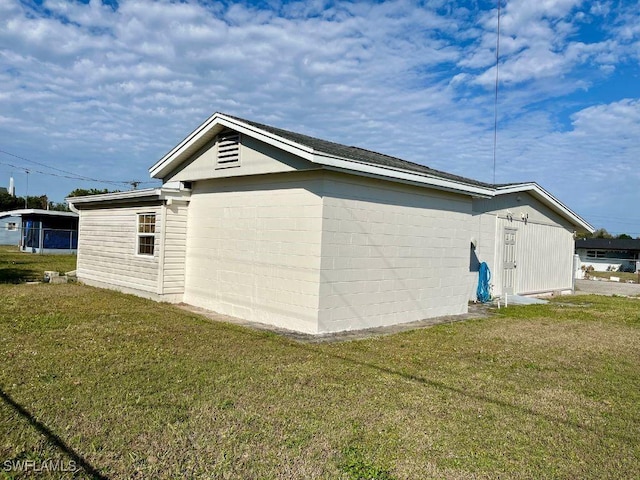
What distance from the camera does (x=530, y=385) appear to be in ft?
17.2

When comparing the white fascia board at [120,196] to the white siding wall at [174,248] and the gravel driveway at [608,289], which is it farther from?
the gravel driveway at [608,289]

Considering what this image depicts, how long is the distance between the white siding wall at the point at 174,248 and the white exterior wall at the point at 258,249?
0.49ft

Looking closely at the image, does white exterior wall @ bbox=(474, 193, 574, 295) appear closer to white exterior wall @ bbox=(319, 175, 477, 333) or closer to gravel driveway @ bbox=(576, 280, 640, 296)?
gravel driveway @ bbox=(576, 280, 640, 296)

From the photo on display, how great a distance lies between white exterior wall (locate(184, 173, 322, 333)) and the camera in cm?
784

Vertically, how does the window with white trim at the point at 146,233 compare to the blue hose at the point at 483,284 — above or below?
above

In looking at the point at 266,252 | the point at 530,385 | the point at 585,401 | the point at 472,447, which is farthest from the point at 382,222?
the point at 472,447

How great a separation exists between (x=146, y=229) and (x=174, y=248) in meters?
1.24

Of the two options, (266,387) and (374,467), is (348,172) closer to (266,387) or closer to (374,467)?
(266,387)

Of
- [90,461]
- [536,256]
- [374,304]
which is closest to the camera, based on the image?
[90,461]

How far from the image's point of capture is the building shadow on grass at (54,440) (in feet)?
9.86

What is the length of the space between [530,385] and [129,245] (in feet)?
31.7

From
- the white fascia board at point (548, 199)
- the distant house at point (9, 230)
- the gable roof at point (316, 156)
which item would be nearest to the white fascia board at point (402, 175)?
the gable roof at point (316, 156)

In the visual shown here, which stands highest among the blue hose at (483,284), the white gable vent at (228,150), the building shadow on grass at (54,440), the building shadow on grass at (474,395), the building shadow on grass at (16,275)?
the white gable vent at (228,150)

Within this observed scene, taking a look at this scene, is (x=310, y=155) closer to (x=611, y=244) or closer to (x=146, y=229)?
(x=146, y=229)
